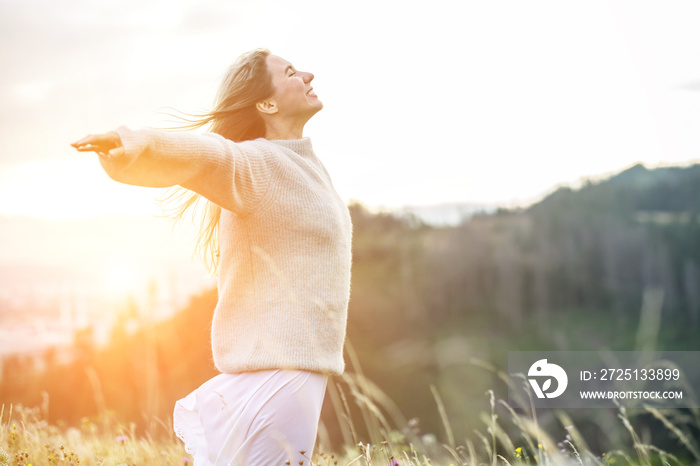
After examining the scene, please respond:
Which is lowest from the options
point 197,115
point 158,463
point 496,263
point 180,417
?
point 496,263

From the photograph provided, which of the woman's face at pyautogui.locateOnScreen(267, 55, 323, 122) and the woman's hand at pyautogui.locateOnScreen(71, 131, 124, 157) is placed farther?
the woman's face at pyautogui.locateOnScreen(267, 55, 323, 122)

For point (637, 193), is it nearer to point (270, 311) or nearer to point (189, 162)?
point (270, 311)

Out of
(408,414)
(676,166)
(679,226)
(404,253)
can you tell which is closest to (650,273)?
(679,226)

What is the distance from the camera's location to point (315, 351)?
1.46 m

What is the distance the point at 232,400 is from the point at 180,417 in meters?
0.23

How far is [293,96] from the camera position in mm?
1729

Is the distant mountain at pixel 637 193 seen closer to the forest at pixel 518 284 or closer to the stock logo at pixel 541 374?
the forest at pixel 518 284

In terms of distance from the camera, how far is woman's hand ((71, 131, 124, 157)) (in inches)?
43.2

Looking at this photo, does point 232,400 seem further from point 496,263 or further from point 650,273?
point 650,273

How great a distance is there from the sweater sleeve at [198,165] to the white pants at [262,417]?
41 centimetres

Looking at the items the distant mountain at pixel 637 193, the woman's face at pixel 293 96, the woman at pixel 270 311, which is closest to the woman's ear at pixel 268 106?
the woman's face at pixel 293 96

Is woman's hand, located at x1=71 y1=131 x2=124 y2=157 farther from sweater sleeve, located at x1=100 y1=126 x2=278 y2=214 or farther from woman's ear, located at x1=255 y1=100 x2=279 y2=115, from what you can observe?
woman's ear, located at x1=255 y1=100 x2=279 y2=115

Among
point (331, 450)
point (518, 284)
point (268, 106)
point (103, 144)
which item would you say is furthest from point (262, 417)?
point (518, 284)

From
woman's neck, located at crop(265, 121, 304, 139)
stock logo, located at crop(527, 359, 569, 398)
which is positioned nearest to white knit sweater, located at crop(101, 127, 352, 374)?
woman's neck, located at crop(265, 121, 304, 139)
